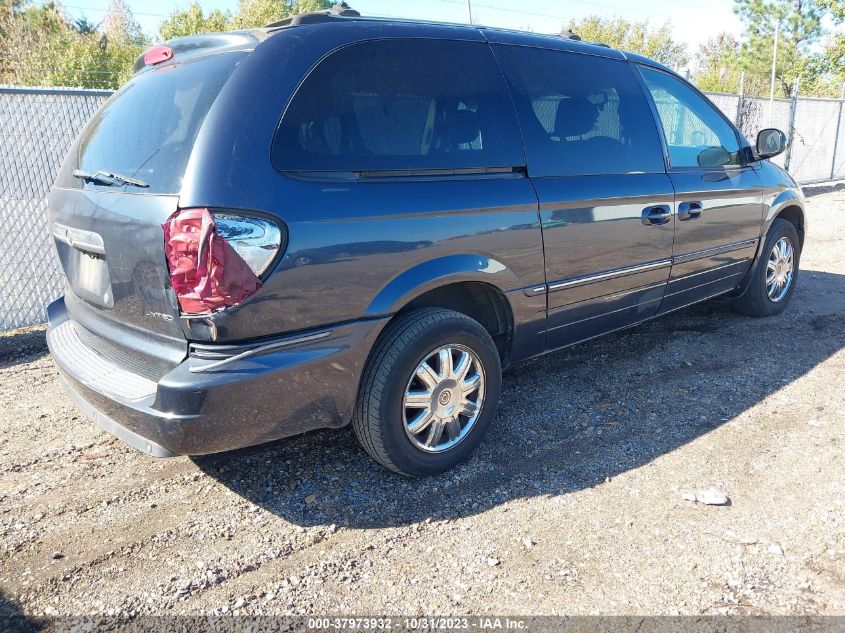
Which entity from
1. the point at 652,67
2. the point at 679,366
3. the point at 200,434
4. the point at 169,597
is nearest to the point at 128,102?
the point at 200,434

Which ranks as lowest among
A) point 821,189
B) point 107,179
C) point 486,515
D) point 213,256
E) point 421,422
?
point 486,515

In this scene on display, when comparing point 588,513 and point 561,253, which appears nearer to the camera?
point 588,513

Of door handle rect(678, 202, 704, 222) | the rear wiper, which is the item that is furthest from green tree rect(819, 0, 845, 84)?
the rear wiper

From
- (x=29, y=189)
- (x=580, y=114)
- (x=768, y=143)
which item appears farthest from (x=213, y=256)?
(x=768, y=143)

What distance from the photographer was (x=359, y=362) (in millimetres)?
2547

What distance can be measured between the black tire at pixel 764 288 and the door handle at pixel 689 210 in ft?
3.93

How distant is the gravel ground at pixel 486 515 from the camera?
2.20m

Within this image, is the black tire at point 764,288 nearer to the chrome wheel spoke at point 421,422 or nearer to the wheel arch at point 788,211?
the wheel arch at point 788,211

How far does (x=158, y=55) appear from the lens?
2.84m

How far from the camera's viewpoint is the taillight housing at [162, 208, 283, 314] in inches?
83.6

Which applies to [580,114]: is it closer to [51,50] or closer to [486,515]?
[486,515]

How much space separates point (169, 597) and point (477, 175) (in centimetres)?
212

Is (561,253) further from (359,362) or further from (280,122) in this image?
(280,122)

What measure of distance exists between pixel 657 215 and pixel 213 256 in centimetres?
268
